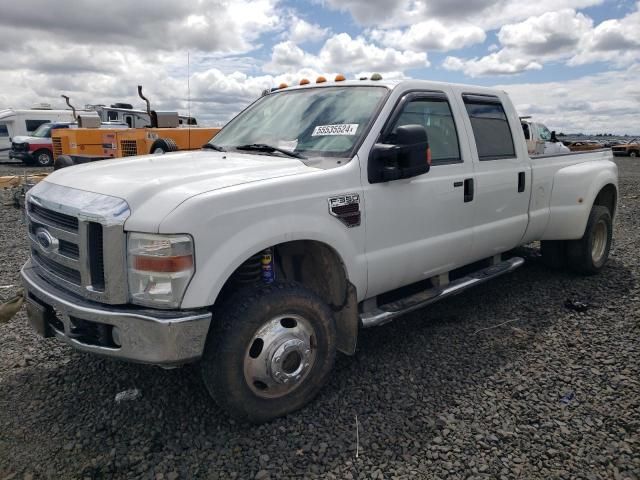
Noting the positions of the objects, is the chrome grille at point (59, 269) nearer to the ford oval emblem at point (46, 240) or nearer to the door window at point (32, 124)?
the ford oval emblem at point (46, 240)

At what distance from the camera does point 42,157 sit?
2084 centimetres

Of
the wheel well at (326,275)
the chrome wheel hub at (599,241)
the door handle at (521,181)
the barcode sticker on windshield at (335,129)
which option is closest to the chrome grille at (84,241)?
the wheel well at (326,275)

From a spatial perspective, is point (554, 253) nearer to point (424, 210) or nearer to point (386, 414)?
point (424, 210)

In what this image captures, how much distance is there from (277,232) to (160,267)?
2.08 ft

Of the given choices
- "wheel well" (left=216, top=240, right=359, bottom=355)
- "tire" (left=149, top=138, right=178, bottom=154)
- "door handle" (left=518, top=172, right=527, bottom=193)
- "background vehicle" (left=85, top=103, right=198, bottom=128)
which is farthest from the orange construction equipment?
"background vehicle" (left=85, top=103, right=198, bottom=128)

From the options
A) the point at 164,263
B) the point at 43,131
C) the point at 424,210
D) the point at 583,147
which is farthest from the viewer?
the point at 43,131

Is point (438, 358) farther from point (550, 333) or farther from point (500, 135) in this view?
point (500, 135)

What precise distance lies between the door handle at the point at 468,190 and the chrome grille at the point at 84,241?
2.49m

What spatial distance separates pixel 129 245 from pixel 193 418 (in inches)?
44.5

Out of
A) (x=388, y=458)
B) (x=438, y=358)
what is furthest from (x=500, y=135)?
(x=388, y=458)

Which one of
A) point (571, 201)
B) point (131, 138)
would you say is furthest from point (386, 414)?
point (131, 138)

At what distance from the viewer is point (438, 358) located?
3.72 m

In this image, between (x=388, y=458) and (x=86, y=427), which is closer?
(x=388, y=458)

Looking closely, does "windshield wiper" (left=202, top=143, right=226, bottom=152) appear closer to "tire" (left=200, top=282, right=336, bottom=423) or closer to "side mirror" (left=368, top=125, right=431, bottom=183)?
"side mirror" (left=368, top=125, right=431, bottom=183)
